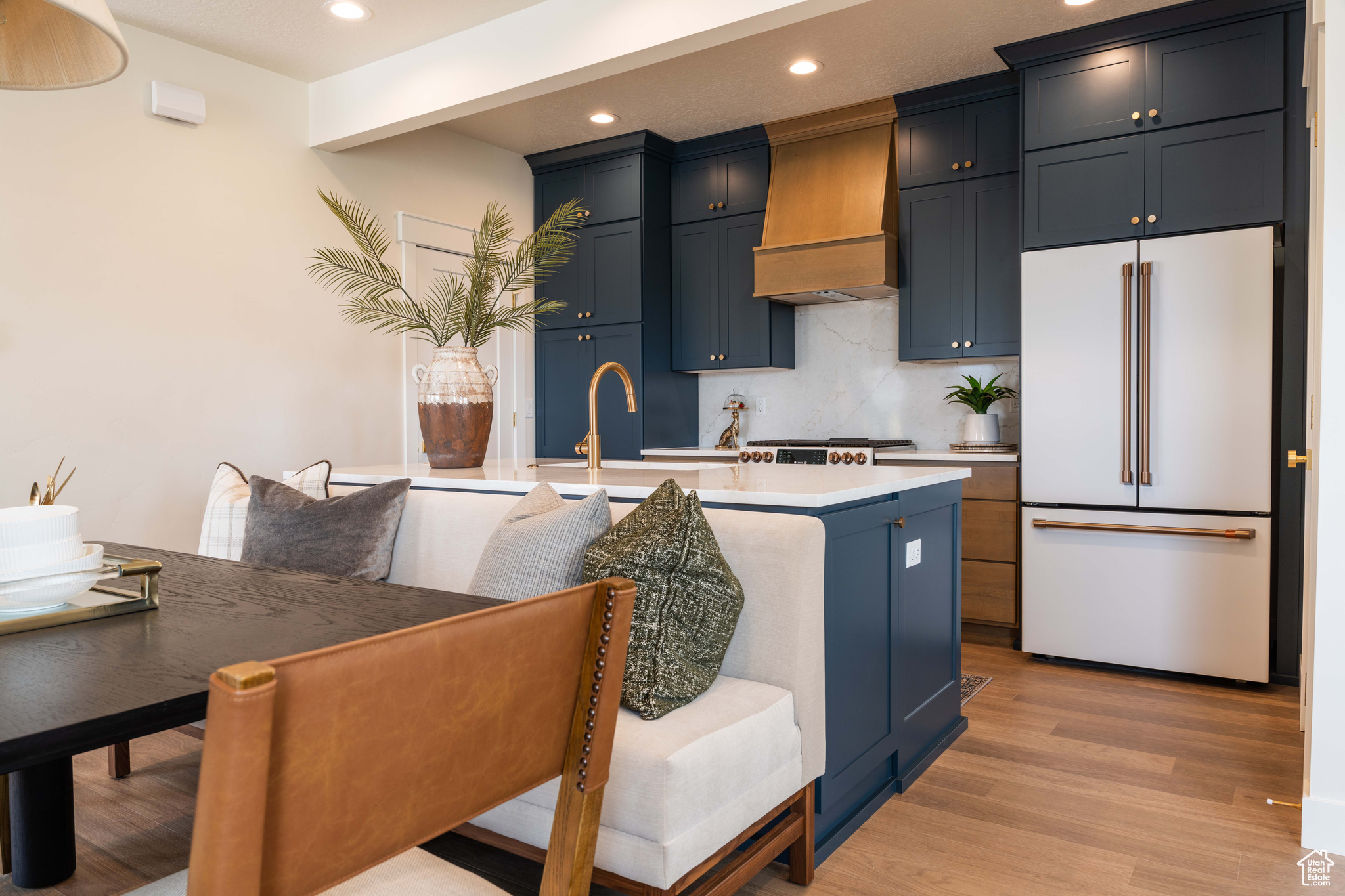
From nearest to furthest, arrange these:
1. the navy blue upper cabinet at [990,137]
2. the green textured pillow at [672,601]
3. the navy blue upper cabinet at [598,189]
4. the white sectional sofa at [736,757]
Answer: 1. the white sectional sofa at [736,757]
2. the green textured pillow at [672,601]
3. the navy blue upper cabinet at [990,137]
4. the navy blue upper cabinet at [598,189]

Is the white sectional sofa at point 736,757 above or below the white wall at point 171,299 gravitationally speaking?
below

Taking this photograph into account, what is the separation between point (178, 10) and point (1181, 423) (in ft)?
13.5

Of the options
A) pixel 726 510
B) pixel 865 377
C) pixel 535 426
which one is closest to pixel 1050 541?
pixel 865 377

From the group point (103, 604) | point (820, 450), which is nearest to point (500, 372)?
point (820, 450)

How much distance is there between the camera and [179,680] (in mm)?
935

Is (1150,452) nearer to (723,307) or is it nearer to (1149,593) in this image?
(1149,593)

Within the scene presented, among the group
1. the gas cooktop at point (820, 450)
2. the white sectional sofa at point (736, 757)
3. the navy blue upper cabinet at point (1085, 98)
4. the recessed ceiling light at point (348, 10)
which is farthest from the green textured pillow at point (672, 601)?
the navy blue upper cabinet at point (1085, 98)

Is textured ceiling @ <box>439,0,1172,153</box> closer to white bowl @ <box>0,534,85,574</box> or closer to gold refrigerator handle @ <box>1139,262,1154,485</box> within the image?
gold refrigerator handle @ <box>1139,262,1154,485</box>

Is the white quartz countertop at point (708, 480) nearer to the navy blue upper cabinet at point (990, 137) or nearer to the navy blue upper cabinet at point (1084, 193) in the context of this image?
the navy blue upper cabinet at point (1084, 193)

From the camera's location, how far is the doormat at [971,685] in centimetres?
317

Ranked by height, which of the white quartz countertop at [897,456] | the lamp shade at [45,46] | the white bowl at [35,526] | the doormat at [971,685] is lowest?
the doormat at [971,685]

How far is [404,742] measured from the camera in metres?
0.69

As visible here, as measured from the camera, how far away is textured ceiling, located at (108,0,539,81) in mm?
3314

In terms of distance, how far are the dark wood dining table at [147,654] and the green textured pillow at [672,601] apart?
1.28 ft
